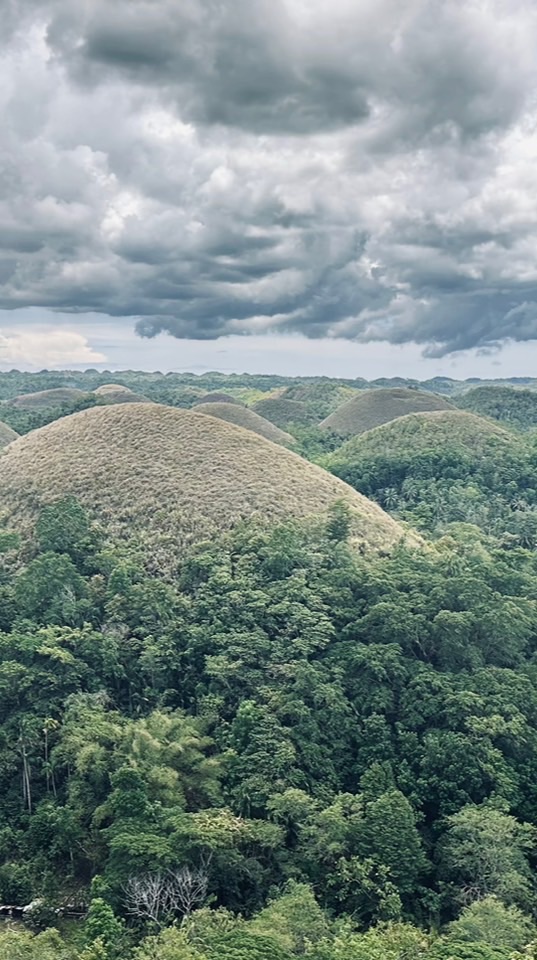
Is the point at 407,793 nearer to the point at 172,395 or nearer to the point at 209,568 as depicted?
the point at 209,568

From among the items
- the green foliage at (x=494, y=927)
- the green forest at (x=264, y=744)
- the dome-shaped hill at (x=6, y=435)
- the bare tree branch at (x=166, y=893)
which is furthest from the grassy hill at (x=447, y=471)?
the dome-shaped hill at (x=6, y=435)

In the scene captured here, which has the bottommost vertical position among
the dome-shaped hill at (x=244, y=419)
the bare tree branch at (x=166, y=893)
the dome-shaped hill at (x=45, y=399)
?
the bare tree branch at (x=166, y=893)

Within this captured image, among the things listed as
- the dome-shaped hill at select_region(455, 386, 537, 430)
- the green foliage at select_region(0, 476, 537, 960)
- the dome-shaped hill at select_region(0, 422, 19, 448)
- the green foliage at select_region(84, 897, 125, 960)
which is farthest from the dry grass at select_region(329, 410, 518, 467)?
the green foliage at select_region(84, 897, 125, 960)

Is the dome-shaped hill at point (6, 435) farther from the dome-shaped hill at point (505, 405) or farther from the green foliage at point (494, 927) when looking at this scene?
the green foliage at point (494, 927)

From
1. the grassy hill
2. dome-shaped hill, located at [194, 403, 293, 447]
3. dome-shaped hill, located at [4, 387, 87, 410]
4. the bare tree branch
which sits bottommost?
the bare tree branch

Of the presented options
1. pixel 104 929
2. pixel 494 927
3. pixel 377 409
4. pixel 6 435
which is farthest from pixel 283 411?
pixel 104 929

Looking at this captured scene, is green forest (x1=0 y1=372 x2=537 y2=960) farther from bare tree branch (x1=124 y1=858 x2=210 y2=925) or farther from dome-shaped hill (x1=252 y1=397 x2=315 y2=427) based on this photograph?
dome-shaped hill (x1=252 y1=397 x2=315 y2=427)
